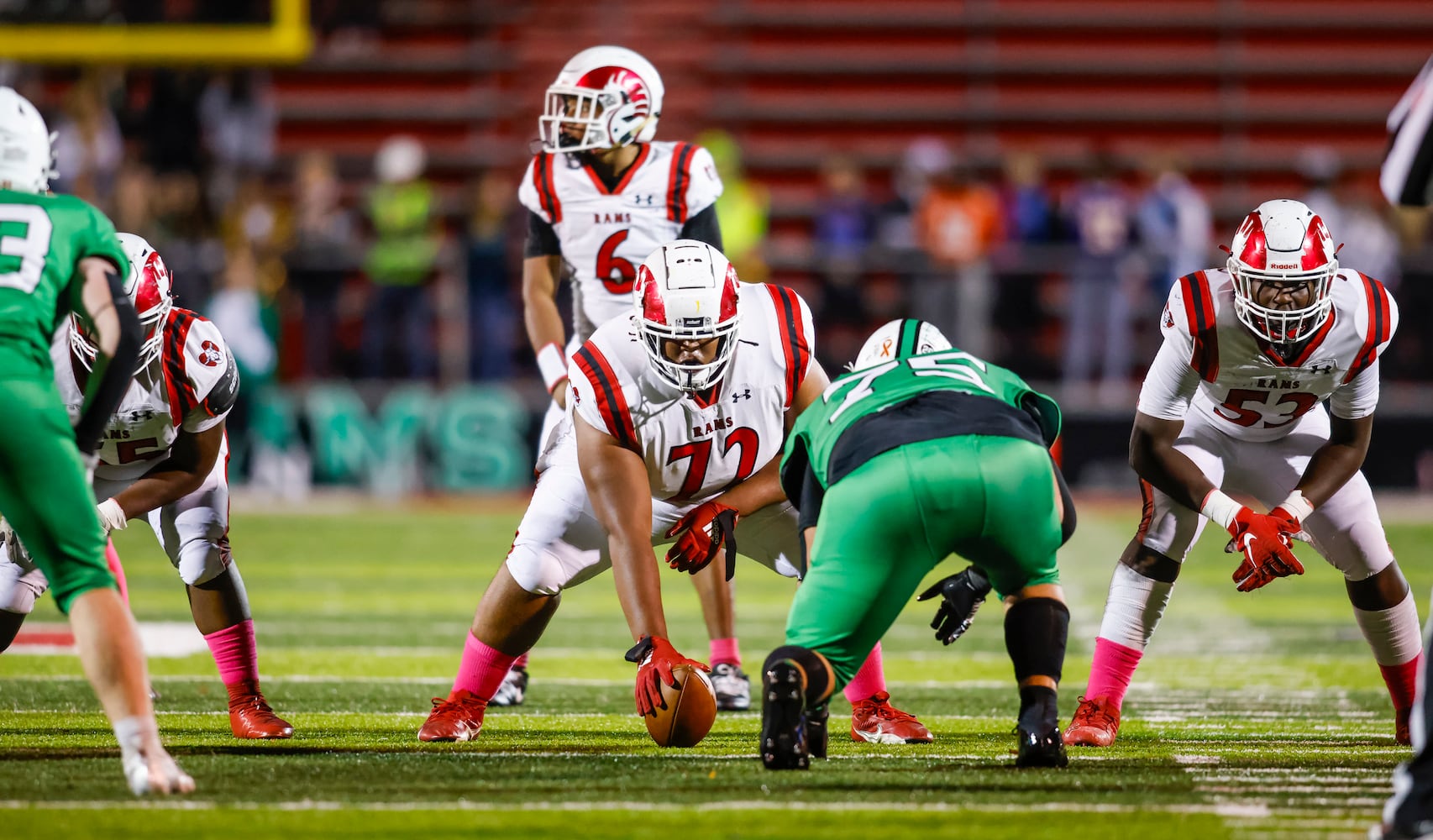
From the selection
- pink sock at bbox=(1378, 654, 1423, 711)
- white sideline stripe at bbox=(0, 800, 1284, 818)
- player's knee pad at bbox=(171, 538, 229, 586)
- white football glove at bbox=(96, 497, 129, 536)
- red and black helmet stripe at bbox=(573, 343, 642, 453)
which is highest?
red and black helmet stripe at bbox=(573, 343, 642, 453)

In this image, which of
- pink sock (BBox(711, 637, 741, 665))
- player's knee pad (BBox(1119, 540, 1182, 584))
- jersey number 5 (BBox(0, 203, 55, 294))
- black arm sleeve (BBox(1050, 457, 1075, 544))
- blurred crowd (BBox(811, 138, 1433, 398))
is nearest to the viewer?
jersey number 5 (BBox(0, 203, 55, 294))

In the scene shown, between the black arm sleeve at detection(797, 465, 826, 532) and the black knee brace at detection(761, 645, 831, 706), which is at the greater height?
the black arm sleeve at detection(797, 465, 826, 532)

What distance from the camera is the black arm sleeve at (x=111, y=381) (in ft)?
12.9

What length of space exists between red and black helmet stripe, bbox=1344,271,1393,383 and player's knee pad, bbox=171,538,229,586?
319cm

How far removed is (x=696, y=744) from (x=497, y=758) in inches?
22.2

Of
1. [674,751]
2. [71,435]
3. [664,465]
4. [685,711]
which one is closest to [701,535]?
[664,465]

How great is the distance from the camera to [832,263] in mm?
13234

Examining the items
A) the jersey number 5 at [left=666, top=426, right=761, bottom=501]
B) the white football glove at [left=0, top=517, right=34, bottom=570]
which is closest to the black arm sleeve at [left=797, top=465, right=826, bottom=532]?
the jersey number 5 at [left=666, top=426, right=761, bottom=501]

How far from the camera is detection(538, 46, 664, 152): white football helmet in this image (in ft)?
20.0

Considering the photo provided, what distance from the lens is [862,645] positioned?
420 centimetres

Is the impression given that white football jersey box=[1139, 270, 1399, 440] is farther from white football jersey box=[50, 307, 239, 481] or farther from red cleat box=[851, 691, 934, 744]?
white football jersey box=[50, 307, 239, 481]

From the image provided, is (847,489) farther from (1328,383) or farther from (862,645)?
(1328,383)

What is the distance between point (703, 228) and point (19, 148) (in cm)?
266

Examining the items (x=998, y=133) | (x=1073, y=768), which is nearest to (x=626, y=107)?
(x=1073, y=768)
